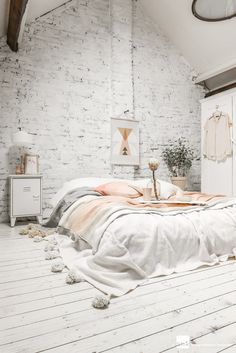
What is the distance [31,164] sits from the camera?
4070 mm

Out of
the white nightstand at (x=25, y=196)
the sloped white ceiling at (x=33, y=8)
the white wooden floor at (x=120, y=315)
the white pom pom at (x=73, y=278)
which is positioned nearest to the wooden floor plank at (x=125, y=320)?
the white wooden floor at (x=120, y=315)

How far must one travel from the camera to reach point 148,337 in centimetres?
121

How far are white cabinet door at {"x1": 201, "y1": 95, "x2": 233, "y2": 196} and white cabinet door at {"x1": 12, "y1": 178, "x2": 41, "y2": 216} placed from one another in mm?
2949

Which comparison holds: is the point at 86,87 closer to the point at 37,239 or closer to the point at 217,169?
the point at 217,169

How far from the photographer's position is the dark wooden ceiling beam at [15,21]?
3078 mm

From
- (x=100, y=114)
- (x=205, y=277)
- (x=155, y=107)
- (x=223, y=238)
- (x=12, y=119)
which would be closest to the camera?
(x=205, y=277)

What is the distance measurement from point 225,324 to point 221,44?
Result: 4.93 metres

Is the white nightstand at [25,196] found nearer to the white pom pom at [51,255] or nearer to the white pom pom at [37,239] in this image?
the white pom pom at [37,239]

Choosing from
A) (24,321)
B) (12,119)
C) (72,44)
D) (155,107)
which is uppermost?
(72,44)

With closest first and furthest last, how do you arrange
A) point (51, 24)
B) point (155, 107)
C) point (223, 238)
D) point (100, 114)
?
point (223, 238) → point (51, 24) → point (100, 114) → point (155, 107)

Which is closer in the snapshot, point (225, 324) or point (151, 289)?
point (225, 324)

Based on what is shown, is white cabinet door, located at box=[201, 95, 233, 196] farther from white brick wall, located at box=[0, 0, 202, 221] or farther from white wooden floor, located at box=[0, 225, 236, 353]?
white wooden floor, located at box=[0, 225, 236, 353]

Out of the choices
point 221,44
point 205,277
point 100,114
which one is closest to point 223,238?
point 205,277

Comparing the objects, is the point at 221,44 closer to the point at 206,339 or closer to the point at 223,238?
the point at 223,238
